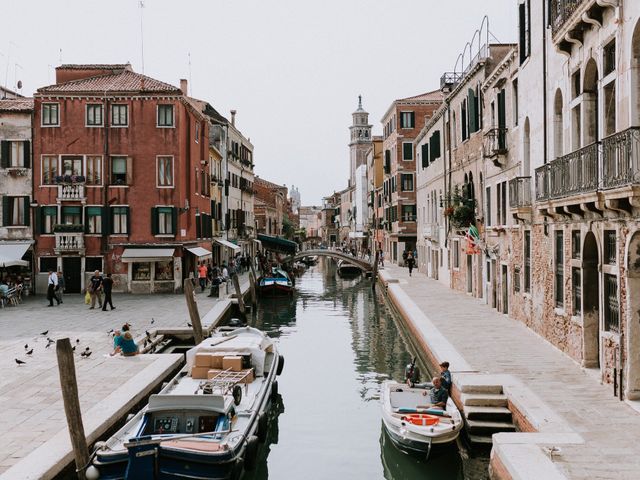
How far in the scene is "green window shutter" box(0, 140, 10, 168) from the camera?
29641mm

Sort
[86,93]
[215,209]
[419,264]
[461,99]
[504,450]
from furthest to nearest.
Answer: [419,264] → [215,209] → [86,93] → [461,99] → [504,450]

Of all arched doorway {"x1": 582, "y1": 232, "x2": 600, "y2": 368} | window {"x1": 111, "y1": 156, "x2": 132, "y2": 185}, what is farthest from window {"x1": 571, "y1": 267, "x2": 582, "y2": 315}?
window {"x1": 111, "y1": 156, "x2": 132, "y2": 185}

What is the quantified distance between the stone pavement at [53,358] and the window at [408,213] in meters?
23.0

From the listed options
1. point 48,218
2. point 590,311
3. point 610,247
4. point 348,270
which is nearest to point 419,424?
point 610,247

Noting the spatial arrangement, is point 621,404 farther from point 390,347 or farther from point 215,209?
point 215,209

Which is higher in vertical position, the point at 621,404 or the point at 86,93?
the point at 86,93

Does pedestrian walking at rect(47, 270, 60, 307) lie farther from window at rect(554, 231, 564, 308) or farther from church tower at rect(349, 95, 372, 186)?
church tower at rect(349, 95, 372, 186)

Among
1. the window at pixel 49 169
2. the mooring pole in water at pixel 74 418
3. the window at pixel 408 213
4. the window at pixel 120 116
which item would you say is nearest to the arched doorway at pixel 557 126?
the mooring pole in water at pixel 74 418

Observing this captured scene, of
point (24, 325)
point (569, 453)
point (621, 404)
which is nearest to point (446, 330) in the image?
point (621, 404)

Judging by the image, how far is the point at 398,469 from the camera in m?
10.8

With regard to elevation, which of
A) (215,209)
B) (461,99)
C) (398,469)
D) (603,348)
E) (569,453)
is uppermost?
(461,99)

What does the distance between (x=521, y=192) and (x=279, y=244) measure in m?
35.3

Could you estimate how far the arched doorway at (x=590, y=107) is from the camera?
13.1 m

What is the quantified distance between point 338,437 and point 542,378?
380cm
